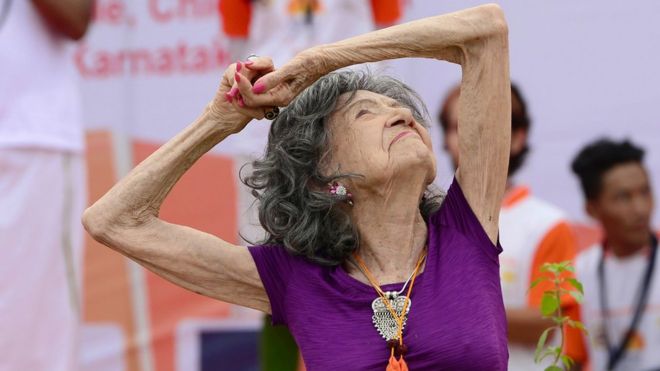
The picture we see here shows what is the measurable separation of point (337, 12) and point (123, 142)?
1.38 m

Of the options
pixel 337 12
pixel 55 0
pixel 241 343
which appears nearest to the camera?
pixel 55 0

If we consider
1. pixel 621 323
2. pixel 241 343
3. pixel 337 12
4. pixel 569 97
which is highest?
pixel 337 12

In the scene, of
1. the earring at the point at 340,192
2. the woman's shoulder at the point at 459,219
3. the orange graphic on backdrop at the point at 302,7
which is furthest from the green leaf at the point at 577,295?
the orange graphic on backdrop at the point at 302,7

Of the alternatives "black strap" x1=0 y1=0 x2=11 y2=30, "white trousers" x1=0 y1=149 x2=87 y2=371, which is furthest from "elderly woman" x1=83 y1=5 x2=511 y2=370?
"black strap" x1=0 y1=0 x2=11 y2=30

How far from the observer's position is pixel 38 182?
4.48 meters

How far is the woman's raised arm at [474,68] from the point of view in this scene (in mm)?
2959

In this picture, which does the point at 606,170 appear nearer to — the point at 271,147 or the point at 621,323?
the point at 621,323

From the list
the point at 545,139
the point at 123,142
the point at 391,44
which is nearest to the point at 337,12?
the point at 545,139

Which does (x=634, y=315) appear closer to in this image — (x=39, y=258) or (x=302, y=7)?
(x=302, y=7)

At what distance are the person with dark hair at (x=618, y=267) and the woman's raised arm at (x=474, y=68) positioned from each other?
1.76 meters

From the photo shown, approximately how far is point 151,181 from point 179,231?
127mm

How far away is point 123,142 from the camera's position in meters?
5.71

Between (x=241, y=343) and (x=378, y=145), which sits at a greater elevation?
(x=378, y=145)

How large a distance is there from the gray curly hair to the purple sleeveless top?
48 millimetres
